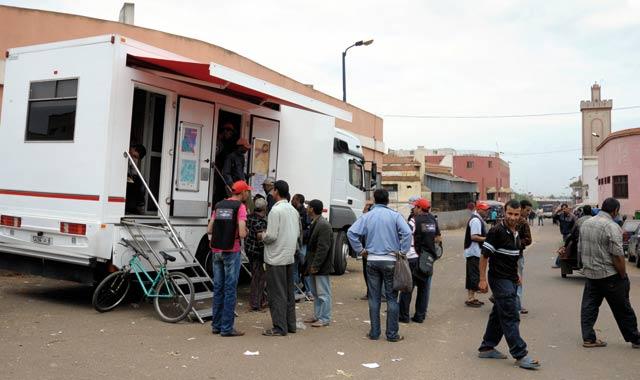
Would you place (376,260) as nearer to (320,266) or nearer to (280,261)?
(320,266)

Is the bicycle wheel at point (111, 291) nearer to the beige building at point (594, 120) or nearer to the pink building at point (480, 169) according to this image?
the pink building at point (480, 169)

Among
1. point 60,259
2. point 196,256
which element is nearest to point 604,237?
point 196,256

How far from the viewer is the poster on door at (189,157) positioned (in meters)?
7.88

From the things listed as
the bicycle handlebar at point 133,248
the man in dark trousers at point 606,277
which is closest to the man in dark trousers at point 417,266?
the man in dark trousers at point 606,277

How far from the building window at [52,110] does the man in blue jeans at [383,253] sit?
423 cm

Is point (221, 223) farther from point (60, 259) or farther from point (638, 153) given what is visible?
point (638, 153)

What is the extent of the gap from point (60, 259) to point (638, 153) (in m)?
32.2

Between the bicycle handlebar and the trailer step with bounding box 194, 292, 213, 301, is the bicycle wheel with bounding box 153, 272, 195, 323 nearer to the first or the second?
the trailer step with bounding box 194, 292, 213, 301

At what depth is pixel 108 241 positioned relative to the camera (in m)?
6.93

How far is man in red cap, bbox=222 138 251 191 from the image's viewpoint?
852 cm

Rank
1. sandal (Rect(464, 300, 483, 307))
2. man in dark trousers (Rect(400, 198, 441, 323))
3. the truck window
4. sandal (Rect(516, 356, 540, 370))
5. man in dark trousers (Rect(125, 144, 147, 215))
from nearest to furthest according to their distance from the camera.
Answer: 1. sandal (Rect(516, 356, 540, 370))
2. man in dark trousers (Rect(400, 198, 441, 323))
3. man in dark trousers (Rect(125, 144, 147, 215))
4. sandal (Rect(464, 300, 483, 307))
5. the truck window

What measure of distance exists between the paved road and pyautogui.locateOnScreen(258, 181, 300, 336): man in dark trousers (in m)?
0.22

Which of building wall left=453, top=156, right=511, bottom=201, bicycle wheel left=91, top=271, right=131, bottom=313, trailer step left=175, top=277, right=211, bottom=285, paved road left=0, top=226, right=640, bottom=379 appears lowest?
paved road left=0, top=226, right=640, bottom=379

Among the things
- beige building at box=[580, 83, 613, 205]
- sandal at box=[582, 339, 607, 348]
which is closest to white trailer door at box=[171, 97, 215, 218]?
sandal at box=[582, 339, 607, 348]
